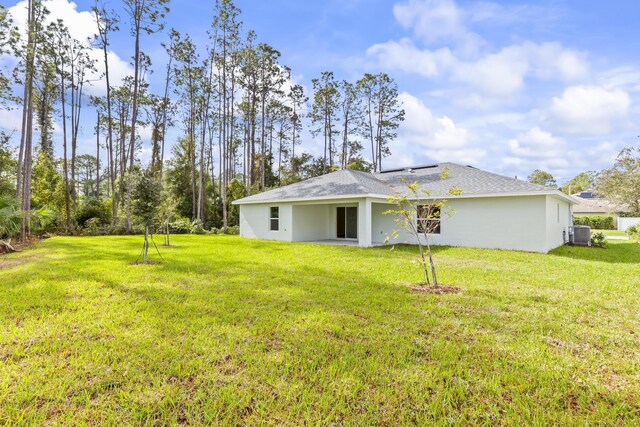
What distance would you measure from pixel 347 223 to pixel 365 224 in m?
3.84

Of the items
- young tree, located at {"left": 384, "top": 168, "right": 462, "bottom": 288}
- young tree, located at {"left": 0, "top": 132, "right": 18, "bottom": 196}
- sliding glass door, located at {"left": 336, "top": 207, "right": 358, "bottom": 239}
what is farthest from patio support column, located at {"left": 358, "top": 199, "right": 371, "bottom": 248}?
young tree, located at {"left": 0, "top": 132, "right": 18, "bottom": 196}

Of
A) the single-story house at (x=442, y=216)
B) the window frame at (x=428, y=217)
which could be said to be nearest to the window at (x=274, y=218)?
the single-story house at (x=442, y=216)

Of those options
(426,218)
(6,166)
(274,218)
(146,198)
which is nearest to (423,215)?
(426,218)

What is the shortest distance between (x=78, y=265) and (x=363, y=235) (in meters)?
9.60

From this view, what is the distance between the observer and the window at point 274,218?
16.2 metres

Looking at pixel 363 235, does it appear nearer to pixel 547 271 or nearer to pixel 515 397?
pixel 547 271

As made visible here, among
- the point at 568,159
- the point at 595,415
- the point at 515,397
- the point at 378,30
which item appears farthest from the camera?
the point at 568,159

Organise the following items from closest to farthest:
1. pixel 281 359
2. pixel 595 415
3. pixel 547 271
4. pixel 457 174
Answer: pixel 595 415, pixel 281 359, pixel 547 271, pixel 457 174

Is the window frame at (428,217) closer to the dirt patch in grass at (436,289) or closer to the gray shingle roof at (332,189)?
the dirt patch in grass at (436,289)

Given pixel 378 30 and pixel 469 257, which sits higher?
pixel 378 30

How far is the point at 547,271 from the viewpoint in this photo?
783 cm

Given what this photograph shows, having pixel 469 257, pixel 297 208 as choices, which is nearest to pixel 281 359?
pixel 469 257

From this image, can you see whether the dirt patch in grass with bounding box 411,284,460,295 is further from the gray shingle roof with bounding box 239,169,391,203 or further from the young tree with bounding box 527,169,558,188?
the young tree with bounding box 527,169,558,188

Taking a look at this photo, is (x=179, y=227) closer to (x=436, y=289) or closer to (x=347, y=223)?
(x=347, y=223)
